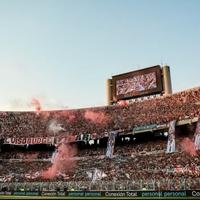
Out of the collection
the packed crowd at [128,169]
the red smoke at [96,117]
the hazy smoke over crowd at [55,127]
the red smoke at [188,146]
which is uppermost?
the red smoke at [96,117]

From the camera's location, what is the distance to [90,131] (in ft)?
205

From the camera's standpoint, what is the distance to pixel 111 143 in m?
58.9

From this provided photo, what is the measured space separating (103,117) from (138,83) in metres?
9.26

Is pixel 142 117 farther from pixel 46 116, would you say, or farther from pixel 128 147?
pixel 46 116

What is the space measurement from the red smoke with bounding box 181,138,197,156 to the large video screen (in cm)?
1384

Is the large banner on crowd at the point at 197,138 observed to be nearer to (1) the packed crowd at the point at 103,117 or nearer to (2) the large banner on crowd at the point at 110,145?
(1) the packed crowd at the point at 103,117

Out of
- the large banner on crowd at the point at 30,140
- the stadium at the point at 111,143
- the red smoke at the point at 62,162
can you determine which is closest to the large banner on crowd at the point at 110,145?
the stadium at the point at 111,143

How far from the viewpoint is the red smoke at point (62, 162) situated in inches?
2126

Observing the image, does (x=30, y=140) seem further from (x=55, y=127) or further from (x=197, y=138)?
(x=197, y=138)

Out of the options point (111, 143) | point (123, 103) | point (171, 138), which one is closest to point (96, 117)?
point (123, 103)

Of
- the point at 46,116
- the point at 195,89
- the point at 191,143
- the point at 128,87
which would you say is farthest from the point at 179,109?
the point at 46,116

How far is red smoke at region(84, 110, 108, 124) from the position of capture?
209 ft

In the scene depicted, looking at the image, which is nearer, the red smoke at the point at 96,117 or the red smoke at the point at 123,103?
the red smoke at the point at 96,117

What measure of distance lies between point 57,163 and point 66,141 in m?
5.66
